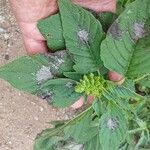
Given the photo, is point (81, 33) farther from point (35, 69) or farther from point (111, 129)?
point (111, 129)

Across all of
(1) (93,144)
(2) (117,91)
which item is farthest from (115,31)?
(1) (93,144)

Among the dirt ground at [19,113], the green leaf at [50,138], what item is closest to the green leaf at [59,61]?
the green leaf at [50,138]

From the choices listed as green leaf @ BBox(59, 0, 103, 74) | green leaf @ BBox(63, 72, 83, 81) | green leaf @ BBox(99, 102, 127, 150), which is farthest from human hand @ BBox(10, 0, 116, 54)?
green leaf @ BBox(99, 102, 127, 150)

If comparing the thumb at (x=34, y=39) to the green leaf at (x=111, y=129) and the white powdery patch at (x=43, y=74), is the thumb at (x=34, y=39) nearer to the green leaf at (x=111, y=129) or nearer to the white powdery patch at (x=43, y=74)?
the white powdery patch at (x=43, y=74)

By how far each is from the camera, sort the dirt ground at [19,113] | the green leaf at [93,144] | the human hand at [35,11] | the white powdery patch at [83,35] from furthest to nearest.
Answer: the dirt ground at [19,113] → the green leaf at [93,144] → the human hand at [35,11] → the white powdery patch at [83,35]

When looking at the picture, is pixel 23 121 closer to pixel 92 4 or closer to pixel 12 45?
pixel 12 45

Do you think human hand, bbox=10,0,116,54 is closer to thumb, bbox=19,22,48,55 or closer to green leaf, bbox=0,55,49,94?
thumb, bbox=19,22,48,55

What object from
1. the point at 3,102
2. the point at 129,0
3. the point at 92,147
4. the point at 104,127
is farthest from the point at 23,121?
the point at 104,127
